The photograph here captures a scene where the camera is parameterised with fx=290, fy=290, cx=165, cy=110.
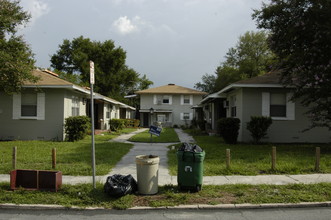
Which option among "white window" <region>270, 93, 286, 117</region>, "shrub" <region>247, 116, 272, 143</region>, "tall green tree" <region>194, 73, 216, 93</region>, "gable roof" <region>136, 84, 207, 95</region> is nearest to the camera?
"shrub" <region>247, 116, 272, 143</region>

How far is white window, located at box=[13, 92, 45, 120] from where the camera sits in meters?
16.2

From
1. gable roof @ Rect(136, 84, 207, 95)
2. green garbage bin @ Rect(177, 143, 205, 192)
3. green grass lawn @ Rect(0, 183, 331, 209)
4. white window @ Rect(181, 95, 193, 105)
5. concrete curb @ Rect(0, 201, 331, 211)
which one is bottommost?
concrete curb @ Rect(0, 201, 331, 211)

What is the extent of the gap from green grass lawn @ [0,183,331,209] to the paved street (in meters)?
0.26

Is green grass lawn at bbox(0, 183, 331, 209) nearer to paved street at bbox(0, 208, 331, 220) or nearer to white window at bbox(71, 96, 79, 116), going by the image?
paved street at bbox(0, 208, 331, 220)

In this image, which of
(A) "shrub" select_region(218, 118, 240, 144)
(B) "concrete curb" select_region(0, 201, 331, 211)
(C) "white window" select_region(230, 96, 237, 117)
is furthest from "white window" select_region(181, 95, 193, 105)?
(B) "concrete curb" select_region(0, 201, 331, 211)

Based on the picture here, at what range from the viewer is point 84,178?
7754 millimetres

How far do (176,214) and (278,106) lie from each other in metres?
12.5

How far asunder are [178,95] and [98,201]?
114 feet

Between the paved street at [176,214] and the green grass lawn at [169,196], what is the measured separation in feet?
0.84

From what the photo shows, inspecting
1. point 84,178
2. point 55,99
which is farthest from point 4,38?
point 84,178

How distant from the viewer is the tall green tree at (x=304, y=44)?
40.7 feet

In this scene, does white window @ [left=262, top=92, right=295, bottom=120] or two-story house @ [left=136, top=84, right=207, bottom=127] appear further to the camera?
two-story house @ [left=136, top=84, right=207, bottom=127]

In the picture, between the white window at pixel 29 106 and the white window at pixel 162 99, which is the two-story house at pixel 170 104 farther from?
the white window at pixel 29 106

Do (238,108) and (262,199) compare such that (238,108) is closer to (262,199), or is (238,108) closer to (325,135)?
(325,135)
